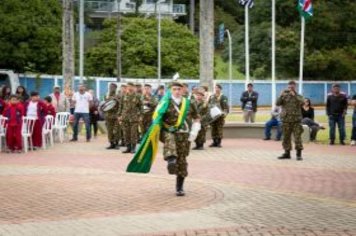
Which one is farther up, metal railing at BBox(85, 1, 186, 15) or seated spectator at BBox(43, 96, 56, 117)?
metal railing at BBox(85, 1, 186, 15)

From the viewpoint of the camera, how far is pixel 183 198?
35.2 feet

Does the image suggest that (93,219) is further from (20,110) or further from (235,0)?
(235,0)

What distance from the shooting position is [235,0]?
256 feet

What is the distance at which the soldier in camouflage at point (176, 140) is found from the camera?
428 inches

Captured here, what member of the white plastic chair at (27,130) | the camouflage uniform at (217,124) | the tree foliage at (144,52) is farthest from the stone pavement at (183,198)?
the tree foliage at (144,52)

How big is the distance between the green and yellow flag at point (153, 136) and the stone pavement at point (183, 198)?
46 cm

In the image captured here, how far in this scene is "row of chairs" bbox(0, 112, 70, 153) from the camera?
60.6 feet

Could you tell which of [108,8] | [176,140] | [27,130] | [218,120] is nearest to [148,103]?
[218,120]

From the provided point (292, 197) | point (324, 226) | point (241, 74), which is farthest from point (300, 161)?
point (241, 74)

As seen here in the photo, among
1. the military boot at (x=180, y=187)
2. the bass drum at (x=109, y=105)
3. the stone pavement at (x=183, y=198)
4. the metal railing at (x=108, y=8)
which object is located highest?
the metal railing at (x=108, y=8)

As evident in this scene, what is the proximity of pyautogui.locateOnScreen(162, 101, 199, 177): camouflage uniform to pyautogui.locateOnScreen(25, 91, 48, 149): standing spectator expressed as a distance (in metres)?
8.62

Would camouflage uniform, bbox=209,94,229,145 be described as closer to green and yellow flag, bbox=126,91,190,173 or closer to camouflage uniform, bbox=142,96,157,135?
camouflage uniform, bbox=142,96,157,135

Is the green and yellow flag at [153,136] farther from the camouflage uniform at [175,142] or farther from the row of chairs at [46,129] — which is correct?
the row of chairs at [46,129]

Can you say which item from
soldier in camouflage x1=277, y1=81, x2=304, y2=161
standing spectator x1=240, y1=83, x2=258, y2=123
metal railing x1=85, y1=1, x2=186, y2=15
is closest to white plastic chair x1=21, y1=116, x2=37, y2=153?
soldier in camouflage x1=277, y1=81, x2=304, y2=161
